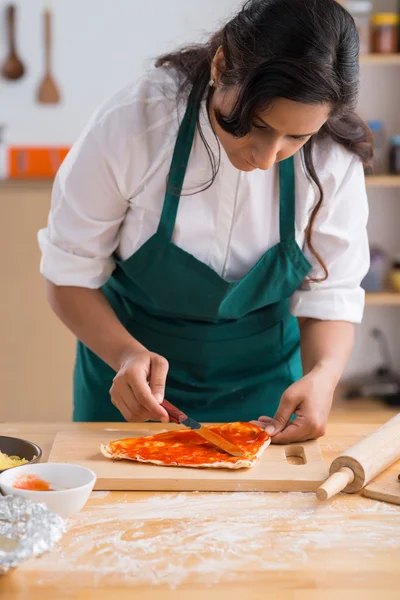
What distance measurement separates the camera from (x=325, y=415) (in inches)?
56.1

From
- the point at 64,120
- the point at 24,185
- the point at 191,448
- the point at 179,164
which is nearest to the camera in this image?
the point at 191,448

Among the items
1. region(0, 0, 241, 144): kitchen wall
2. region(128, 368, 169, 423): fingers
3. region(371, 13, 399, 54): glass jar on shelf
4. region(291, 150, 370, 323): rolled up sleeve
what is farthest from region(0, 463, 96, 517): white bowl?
region(371, 13, 399, 54): glass jar on shelf

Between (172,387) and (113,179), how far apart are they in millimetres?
461

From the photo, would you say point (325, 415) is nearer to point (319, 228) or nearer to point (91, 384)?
point (319, 228)

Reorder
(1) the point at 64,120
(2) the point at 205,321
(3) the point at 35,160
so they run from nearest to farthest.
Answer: (2) the point at 205,321 → (3) the point at 35,160 → (1) the point at 64,120

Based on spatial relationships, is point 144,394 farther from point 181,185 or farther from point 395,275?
point 395,275

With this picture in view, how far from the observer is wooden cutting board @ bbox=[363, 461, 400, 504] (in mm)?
1187

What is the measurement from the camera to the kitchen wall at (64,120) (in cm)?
318

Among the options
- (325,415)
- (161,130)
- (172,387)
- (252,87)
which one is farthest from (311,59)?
(172,387)

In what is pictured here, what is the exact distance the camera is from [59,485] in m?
1.09

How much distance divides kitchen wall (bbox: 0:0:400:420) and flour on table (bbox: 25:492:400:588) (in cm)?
211

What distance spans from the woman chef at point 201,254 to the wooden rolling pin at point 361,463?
5.5 inches

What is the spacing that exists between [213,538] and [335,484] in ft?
0.69

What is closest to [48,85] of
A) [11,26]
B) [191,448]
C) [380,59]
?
[11,26]
